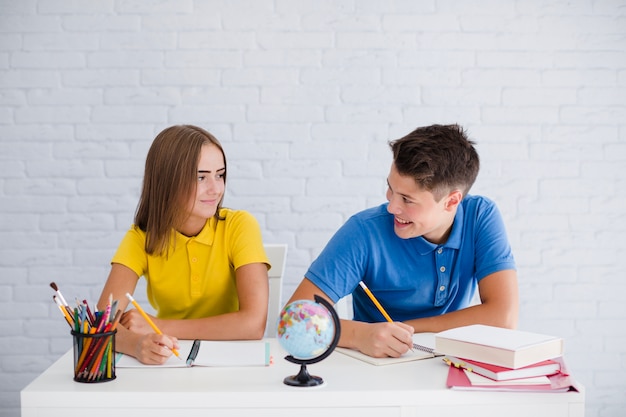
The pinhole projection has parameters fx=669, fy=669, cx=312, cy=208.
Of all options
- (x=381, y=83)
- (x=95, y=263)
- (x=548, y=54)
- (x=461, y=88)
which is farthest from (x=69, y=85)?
(x=548, y=54)

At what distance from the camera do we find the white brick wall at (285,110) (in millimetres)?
2646

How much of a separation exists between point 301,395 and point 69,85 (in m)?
1.93

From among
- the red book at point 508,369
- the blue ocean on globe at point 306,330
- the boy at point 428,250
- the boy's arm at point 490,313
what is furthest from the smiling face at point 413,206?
the blue ocean on globe at point 306,330

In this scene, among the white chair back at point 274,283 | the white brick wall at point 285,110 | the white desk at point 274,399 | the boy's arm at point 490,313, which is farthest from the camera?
the white brick wall at point 285,110

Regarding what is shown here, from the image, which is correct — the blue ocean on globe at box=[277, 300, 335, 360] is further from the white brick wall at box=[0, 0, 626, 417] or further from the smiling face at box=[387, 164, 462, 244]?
the white brick wall at box=[0, 0, 626, 417]

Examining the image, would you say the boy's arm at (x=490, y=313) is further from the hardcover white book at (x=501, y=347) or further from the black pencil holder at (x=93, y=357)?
the black pencil holder at (x=93, y=357)

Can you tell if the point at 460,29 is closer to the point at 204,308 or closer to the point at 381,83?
the point at 381,83

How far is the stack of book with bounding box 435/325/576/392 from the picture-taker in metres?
1.22

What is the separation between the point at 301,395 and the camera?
46.8 inches

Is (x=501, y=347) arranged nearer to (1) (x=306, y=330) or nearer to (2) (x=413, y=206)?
(1) (x=306, y=330)

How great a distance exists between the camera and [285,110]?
267 cm

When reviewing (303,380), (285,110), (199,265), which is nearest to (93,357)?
(303,380)

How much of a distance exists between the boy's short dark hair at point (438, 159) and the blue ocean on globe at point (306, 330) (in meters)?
0.61

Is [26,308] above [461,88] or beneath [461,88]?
beneath
